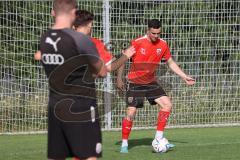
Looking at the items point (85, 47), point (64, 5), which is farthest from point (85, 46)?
point (64, 5)

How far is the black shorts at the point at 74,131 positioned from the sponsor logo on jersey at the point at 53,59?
0.34 meters

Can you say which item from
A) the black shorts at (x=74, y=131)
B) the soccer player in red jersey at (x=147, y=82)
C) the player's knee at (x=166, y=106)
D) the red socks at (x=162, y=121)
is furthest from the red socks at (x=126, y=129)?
the black shorts at (x=74, y=131)

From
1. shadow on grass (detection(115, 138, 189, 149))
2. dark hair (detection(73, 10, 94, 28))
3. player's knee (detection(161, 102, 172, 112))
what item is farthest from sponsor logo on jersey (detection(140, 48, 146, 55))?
dark hair (detection(73, 10, 94, 28))

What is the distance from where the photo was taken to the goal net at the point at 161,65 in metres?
13.6

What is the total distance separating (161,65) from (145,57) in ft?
12.1

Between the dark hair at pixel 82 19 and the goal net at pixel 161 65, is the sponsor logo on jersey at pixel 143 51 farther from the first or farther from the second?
the dark hair at pixel 82 19

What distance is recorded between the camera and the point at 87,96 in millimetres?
5719


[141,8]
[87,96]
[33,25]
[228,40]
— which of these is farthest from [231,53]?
[87,96]

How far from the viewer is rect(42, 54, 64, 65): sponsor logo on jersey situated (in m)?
5.61

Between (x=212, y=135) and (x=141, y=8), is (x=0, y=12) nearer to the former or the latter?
(x=141, y=8)

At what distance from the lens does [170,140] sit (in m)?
12.0

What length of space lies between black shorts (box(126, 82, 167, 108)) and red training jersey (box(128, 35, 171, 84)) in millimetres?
95

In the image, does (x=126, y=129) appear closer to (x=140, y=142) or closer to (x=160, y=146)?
(x=160, y=146)

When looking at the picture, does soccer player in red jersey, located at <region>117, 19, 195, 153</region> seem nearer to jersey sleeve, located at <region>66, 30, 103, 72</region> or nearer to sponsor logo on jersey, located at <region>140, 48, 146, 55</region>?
sponsor logo on jersey, located at <region>140, 48, 146, 55</region>
